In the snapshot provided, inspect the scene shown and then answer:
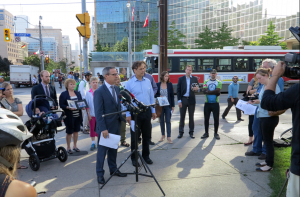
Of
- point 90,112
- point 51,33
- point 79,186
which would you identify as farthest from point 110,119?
point 51,33

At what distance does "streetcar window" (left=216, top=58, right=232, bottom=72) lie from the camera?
19250mm

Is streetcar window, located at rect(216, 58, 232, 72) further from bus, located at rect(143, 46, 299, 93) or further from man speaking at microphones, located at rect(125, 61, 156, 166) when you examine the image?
man speaking at microphones, located at rect(125, 61, 156, 166)

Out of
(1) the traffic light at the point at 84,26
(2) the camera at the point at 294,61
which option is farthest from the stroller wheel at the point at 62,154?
(1) the traffic light at the point at 84,26

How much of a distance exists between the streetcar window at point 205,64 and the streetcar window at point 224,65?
1.96ft

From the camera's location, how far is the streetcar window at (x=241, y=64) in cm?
1938

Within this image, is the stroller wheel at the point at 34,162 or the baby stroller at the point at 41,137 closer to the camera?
the stroller wheel at the point at 34,162

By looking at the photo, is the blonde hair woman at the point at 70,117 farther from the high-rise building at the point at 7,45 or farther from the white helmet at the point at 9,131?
the high-rise building at the point at 7,45

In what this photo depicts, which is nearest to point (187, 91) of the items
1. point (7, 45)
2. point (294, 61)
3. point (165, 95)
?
point (165, 95)

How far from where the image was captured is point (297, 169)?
193 centimetres

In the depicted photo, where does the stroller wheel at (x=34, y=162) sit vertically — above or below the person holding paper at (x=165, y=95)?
below

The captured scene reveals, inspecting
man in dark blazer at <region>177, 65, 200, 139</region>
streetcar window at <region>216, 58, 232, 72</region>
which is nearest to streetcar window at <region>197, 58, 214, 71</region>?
streetcar window at <region>216, 58, 232, 72</region>

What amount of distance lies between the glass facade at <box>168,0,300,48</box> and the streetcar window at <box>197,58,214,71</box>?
2364 centimetres

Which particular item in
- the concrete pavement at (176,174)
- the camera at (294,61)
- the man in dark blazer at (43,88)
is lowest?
the concrete pavement at (176,174)

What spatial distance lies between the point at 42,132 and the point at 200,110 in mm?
8436
